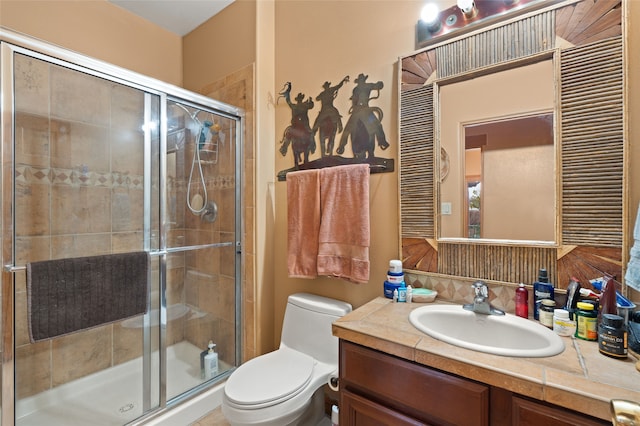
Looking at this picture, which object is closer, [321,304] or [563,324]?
[563,324]

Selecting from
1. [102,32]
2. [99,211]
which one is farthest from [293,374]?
[102,32]

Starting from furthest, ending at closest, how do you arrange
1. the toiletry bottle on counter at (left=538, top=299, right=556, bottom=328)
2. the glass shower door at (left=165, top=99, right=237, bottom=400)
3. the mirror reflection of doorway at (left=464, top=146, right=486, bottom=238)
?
the glass shower door at (left=165, top=99, right=237, bottom=400), the mirror reflection of doorway at (left=464, top=146, right=486, bottom=238), the toiletry bottle on counter at (left=538, top=299, right=556, bottom=328)

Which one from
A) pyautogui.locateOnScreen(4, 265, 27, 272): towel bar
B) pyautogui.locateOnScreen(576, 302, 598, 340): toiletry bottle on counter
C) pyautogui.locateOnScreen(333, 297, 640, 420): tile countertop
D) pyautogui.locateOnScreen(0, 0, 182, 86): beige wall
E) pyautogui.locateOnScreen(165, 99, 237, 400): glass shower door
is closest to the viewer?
pyautogui.locateOnScreen(333, 297, 640, 420): tile countertop

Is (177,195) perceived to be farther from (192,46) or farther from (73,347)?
(192,46)

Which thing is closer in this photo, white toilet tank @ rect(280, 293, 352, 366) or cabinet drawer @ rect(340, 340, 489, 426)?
cabinet drawer @ rect(340, 340, 489, 426)

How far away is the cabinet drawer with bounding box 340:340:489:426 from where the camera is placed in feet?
2.79

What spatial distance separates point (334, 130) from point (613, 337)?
1456mm

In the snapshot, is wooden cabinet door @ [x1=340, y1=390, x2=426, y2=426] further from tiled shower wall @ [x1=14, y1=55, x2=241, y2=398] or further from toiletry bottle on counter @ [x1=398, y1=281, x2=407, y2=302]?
tiled shower wall @ [x1=14, y1=55, x2=241, y2=398]

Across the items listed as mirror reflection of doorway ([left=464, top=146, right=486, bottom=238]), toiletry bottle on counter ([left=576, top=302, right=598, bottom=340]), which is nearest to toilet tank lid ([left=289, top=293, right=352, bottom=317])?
mirror reflection of doorway ([left=464, top=146, right=486, bottom=238])

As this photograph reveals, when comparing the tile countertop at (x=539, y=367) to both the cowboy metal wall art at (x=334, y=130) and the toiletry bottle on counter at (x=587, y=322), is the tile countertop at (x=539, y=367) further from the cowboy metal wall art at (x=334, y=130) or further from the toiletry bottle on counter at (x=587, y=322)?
the cowboy metal wall art at (x=334, y=130)

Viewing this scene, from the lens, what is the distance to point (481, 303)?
1.20 metres

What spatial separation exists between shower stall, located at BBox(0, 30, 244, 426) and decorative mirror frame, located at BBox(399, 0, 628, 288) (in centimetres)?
147

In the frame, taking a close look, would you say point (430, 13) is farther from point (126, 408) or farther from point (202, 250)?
point (126, 408)

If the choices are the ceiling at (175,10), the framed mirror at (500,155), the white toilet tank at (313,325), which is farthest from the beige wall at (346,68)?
the ceiling at (175,10)
